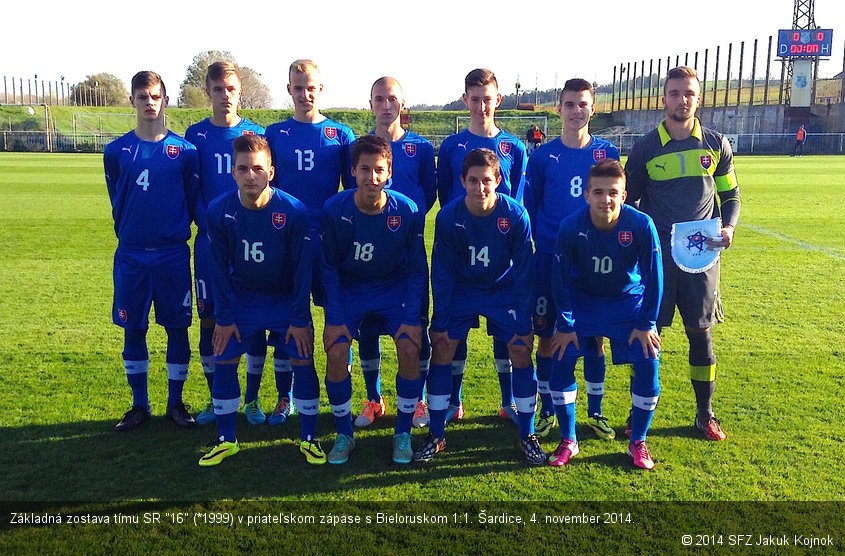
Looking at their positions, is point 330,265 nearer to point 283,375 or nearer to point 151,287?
point 283,375

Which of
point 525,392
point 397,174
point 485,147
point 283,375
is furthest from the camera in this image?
point 283,375

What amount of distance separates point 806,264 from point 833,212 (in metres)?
5.60

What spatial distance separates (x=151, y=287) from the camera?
163 inches

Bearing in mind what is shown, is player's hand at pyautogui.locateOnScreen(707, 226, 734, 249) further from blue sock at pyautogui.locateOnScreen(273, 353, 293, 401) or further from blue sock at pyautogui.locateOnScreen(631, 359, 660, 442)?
blue sock at pyautogui.locateOnScreen(273, 353, 293, 401)

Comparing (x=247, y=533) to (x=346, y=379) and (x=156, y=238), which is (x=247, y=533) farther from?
(x=156, y=238)

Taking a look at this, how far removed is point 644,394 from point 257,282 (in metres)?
2.13

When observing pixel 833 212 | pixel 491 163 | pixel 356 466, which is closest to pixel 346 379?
pixel 356 466

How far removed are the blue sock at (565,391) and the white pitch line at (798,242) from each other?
7.02 metres

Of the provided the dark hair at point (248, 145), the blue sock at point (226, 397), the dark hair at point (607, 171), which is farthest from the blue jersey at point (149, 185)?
the dark hair at point (607, 171)

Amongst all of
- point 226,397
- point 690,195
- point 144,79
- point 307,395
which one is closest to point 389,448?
point 307,395

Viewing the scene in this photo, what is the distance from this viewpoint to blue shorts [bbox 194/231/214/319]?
4.05 metres

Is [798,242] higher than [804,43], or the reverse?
[804,43]

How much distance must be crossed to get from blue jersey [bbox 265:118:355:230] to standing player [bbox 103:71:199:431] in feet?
1.64

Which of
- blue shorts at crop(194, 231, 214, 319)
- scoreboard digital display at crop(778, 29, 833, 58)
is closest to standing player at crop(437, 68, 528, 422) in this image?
blue shorts at crop(194, 231, 214, 319)
